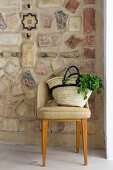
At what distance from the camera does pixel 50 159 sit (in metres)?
2.17

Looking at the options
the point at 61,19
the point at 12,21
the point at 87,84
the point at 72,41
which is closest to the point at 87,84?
the point at 87,84

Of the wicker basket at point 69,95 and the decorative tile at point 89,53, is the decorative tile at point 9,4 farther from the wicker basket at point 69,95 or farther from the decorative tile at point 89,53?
the wicker basket at point 69,95

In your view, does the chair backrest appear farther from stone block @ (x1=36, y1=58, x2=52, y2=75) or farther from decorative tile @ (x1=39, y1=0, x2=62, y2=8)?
decorative tile @ (x1=39, y1=0, x2=62, y2=8)

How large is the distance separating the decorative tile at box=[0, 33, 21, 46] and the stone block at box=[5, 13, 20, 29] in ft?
0.32

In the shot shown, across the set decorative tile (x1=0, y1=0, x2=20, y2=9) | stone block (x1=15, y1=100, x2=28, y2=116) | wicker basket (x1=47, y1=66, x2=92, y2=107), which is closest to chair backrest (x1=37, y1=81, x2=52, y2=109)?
wicker basket (x1=47, y1=66, x2=92, y2=107)

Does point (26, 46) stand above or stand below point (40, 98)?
above

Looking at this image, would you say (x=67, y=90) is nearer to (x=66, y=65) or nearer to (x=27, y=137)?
(x=66, y=65)

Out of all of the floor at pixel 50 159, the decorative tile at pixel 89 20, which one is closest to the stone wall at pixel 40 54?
the decorative tile at pixel 89 20

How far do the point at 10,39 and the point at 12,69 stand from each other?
1.17 feet

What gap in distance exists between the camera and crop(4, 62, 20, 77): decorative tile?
2697 mm

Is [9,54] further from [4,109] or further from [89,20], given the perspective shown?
[89,20]
